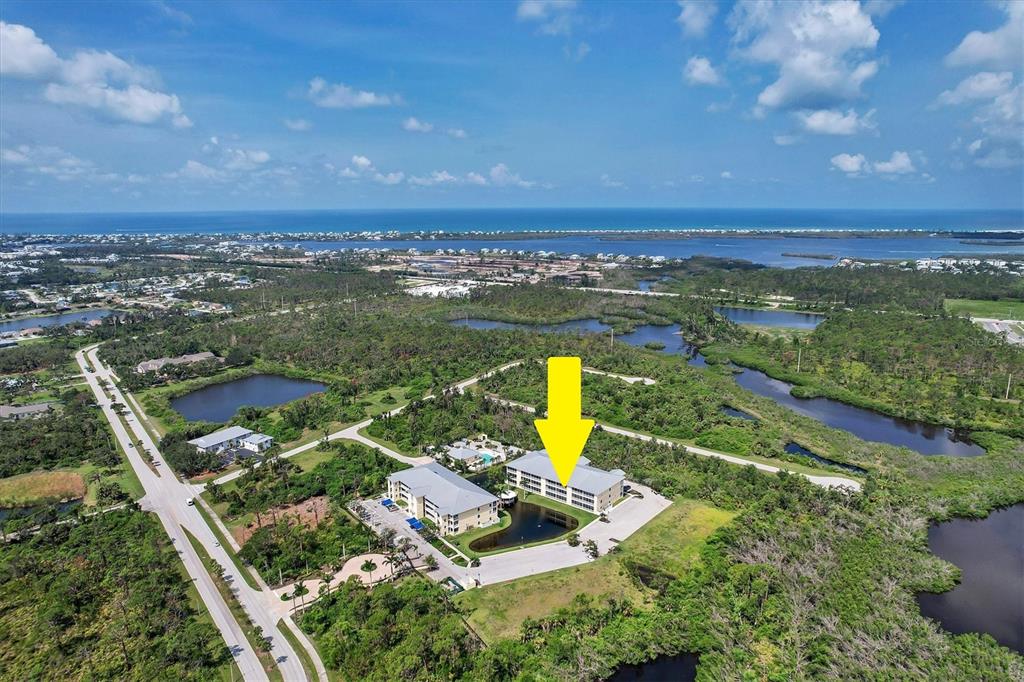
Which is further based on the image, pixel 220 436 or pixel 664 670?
pixel 220 436

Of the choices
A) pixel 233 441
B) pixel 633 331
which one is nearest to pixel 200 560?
pixel 233 441

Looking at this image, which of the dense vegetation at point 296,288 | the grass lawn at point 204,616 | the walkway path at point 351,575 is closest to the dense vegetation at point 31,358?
the dense vegetation at point 296,288

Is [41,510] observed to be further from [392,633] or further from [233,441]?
[392,633]

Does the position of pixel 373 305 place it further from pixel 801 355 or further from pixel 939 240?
pixel 939 240

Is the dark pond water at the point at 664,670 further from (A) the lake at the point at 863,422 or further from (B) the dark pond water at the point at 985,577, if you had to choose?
(A) the lake at the point at 863,422

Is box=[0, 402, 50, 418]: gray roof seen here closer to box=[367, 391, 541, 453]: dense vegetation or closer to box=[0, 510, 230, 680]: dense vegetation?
box=[0, 510, 230, 680]: dense vegetation

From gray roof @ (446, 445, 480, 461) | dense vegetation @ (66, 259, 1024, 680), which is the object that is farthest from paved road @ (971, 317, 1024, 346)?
gray roof @ (446, 445, 480, 461)
